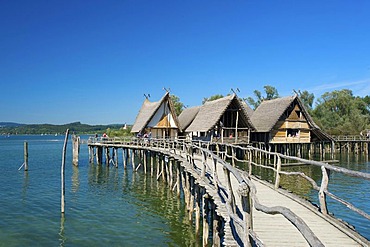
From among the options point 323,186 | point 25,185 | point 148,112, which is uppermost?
point 148,112

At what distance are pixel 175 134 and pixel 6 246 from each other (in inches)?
899

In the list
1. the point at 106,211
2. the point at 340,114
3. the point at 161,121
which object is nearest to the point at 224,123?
the point at 161,121

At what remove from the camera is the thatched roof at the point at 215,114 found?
28.9 metres

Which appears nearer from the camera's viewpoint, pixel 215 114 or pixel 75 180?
pixel 75 180

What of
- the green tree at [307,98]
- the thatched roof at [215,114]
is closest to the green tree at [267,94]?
the green tree at [307,98]

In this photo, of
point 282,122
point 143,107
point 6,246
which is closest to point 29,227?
point 6,246

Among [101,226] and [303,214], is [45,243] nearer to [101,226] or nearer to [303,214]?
[101,226]

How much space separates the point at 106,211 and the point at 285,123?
24.3m

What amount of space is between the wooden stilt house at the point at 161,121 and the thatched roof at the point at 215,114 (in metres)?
1.57

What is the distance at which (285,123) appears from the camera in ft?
114

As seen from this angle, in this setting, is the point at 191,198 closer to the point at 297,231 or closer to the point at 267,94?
the point at 297,231

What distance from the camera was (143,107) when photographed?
36.3 m

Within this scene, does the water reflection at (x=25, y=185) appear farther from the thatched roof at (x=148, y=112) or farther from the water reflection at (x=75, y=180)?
the thatched roof at (x=148, y=112)

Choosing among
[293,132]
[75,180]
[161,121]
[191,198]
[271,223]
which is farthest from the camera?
[293,132]
